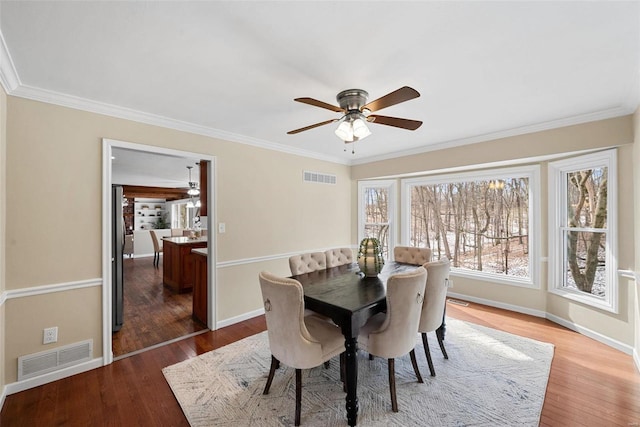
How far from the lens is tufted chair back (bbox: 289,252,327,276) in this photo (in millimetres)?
2797

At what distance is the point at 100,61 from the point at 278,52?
4.10 feet

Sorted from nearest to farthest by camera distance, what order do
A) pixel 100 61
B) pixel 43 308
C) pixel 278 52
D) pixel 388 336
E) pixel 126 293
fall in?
pixel 278 52 < pixel 100 61 < pixel 388 336 < pixel 43 308 < pixel 126 293

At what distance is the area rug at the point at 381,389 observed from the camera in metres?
1.82

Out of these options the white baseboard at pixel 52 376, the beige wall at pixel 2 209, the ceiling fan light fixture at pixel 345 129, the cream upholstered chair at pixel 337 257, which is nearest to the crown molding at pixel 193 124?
the beige wall at pixel 2 209

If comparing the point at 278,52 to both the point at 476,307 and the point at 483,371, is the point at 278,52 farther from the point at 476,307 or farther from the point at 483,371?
the point at 476,307

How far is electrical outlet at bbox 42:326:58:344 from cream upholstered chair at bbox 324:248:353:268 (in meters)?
2.58

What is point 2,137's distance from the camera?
199 cm

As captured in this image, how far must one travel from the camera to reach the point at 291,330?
1.76 meters

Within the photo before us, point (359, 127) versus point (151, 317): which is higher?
point (359, 127)

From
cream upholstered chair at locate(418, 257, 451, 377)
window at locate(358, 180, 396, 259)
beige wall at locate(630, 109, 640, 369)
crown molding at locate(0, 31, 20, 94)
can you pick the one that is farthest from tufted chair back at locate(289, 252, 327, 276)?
beige wall at locate(630, 109, 640, 369)

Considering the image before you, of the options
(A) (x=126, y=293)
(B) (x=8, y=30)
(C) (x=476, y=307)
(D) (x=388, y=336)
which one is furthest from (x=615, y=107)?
(A) (x=126, y=293)

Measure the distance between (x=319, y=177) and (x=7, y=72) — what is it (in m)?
3.53

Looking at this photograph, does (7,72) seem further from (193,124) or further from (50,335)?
(50,335)

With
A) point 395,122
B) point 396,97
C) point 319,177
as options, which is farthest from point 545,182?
point 319,177
